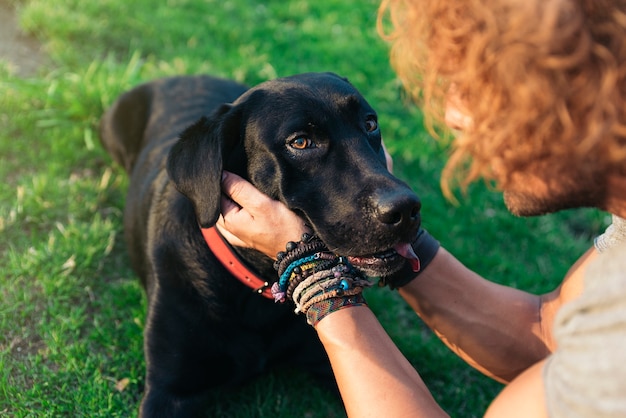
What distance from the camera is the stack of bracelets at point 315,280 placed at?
6.56ft

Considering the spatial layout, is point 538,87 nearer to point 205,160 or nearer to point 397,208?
point 397,208

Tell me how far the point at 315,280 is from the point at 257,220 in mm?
314

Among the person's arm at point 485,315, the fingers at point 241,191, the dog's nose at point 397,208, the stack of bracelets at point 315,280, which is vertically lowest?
the person's arm at point 485,315

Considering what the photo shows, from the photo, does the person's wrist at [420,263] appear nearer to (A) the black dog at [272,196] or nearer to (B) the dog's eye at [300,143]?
(A) the black dog at [272,196]

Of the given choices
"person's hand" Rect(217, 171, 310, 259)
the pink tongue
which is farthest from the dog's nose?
"person's hand" Rect(217, 171, 310, 259)

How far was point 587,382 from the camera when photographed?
139 cm

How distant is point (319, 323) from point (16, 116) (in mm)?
2991

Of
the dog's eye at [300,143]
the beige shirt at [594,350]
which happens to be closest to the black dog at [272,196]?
the dog's eye at [300,143]

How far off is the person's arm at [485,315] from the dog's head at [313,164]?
0.43 metres

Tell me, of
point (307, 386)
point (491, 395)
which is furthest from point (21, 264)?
point (491, 395)

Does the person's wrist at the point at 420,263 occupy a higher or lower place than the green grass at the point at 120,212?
higher

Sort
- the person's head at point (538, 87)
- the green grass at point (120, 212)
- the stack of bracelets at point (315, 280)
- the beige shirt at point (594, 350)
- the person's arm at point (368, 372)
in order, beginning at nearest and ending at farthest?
the beige shirt at point (594, 350) → the person's head at point (538, 87) → the person's arm at point (368, 372) → the stack of bracelets at point (315, 280) → the green grass at point (120, 212)

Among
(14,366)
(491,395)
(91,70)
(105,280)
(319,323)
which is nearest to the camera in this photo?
(319,323)

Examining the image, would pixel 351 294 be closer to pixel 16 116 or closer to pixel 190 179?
pixel 190 179
